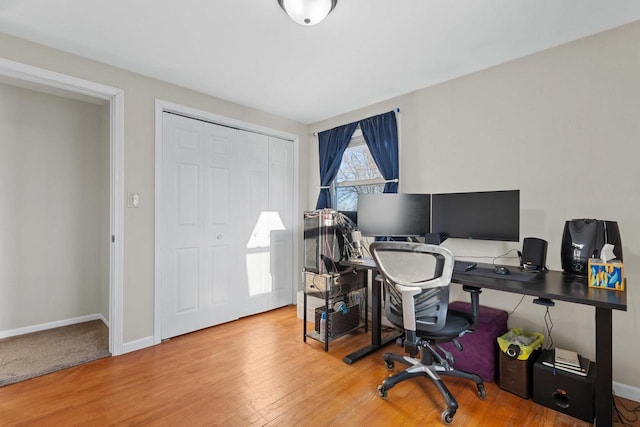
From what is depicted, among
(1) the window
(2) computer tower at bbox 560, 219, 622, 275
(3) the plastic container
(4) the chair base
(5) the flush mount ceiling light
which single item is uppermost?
(5) the flush mount ceiling light

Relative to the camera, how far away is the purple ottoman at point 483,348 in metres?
2.16

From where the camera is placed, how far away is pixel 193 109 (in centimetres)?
305

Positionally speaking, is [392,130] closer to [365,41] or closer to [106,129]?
[365,41]

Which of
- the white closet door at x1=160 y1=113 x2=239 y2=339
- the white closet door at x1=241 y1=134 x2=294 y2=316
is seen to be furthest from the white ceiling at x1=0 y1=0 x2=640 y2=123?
the white closet door at x1=241 y1=134 x2=294 y2=316

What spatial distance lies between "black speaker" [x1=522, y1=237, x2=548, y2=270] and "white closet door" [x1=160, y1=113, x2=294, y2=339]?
8.54ft

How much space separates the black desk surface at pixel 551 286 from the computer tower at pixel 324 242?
A: 3.85 ft

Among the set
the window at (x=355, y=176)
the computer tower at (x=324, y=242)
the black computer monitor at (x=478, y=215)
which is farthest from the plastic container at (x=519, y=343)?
the window at (x=355, y=176)

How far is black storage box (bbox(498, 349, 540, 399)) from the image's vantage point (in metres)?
1.95

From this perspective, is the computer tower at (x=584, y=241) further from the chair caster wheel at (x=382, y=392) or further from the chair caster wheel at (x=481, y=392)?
the chair caster wheel at (x=382, y=392)

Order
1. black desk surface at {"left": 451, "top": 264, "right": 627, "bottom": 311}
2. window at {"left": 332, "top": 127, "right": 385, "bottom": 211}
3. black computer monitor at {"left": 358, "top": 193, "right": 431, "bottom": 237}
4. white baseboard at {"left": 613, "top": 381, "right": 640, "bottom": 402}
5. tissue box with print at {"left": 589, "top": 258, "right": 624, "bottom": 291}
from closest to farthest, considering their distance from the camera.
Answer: black desk surface at {"left": 451, "top": 264, "right": 627, "bottom": 311}
tissue box with print at {"left": 589, "top": 258, "right": 624, "bottom": 291}
white baseboard at {"left": 613, "top": 381, "right": 640, "bottom": 402}
black computer monitor at {"left": 358, "top": 193, "right": 431, "bottom": 237}
window at {"left": 332, "top": 127, "right": 385, "bottom": 211}

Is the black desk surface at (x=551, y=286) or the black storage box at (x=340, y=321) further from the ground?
the black desk surface at (x=551, y=286)

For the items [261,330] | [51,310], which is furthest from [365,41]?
[51,310]

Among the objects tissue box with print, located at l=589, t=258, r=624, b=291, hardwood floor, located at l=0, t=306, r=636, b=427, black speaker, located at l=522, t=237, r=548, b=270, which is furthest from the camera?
black speaker, located at l=522, t=237, r=548, b=270

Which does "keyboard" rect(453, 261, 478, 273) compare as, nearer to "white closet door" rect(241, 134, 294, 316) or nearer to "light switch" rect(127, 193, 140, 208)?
"white closet door" rect(241, 134, 294, 316)
